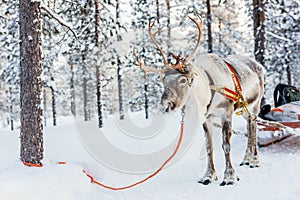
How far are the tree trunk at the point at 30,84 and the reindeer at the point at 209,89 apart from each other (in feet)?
7.39

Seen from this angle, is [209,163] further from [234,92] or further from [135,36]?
[135,36]

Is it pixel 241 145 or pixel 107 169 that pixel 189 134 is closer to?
pixel 241 145

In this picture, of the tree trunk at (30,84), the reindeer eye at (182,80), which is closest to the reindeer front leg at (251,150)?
the reindeer eye at (182,80)

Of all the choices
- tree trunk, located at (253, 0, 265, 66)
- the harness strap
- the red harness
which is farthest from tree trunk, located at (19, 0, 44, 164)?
tree trunk, located at (253, 0, 265, 66)

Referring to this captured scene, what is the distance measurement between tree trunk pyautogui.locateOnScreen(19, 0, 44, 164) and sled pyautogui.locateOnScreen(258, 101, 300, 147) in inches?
231

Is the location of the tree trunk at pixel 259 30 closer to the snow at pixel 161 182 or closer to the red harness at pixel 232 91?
the snow at pixel 161 182

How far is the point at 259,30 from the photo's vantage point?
13.3 meters

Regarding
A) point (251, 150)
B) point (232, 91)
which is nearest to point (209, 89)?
point (232, 91)

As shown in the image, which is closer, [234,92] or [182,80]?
[182,80]

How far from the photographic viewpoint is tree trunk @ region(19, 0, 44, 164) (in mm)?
6289

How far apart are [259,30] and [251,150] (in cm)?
771

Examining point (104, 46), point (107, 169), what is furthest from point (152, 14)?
point (107, 169)

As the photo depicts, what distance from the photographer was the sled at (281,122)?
8.24 meters

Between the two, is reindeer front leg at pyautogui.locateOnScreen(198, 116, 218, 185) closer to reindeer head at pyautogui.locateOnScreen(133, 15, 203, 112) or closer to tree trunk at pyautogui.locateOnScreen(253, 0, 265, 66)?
reindeer head at pyautogui.locateOnScreen(133, 15, 203, 112)
